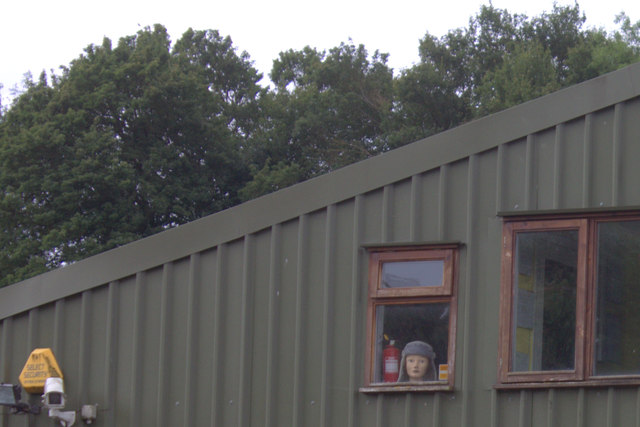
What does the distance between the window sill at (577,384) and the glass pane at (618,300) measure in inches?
2.9

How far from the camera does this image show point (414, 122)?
4266 centimetres

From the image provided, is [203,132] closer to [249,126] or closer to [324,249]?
[249,126]

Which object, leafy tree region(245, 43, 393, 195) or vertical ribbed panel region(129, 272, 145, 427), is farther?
leafy tree region(245, 43, 393, 195)

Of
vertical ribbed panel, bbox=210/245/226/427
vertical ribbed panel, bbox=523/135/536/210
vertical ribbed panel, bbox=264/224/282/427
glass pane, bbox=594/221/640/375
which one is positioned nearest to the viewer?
glass pane, bbox=594/221/640/375

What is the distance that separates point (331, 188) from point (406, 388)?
163cm

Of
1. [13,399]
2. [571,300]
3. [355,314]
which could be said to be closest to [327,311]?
[355,314]

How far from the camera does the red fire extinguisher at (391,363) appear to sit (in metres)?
7.10

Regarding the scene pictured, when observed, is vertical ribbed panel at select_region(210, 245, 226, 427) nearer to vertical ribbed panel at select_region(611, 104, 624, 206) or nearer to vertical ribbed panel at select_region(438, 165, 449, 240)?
vertical ribbed panel at select_region(438, 165, 449, 240)

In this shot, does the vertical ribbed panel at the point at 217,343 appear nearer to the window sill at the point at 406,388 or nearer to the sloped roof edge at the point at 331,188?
the sloped roof edge at the point at 331,188

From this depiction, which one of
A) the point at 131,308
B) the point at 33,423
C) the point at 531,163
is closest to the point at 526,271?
the point at 531,163

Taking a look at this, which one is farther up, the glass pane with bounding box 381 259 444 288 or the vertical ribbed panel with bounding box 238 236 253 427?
the glass pane with bounding box 381 259 444 288

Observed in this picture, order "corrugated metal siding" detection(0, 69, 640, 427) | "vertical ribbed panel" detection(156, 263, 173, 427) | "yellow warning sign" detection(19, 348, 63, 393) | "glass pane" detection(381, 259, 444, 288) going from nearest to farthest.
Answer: "corrugated metal siding" detection(0, 69, 640, 427), "glass pane" detection(381, 259, 444, 288), "vertical ribbed panel" detection(156, 263, 173, 427), "yellow warning sign" detection(19, 348, 63, 393)

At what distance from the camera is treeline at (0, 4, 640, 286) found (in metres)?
35.7

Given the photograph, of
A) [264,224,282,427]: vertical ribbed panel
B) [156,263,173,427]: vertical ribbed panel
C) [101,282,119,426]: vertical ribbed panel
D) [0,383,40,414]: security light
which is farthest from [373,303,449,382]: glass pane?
[0,383,40,414]: security light
